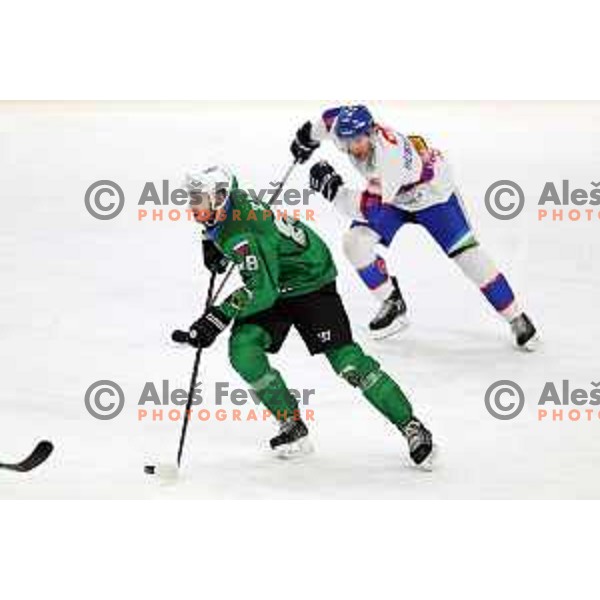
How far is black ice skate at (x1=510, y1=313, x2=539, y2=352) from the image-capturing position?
4602mm

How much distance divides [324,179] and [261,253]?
72 centimetres

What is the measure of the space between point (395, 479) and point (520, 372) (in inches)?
27.4

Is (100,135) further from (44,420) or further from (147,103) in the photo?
(44,420)

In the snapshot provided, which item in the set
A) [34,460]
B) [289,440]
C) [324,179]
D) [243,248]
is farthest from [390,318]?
[34,460]

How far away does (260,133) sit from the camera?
269 inches

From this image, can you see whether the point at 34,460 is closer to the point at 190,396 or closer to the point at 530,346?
the point at 190,396
